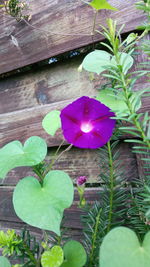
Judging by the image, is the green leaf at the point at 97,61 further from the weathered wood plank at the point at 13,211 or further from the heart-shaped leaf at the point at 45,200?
the weathered wood plank at the point at 13,211

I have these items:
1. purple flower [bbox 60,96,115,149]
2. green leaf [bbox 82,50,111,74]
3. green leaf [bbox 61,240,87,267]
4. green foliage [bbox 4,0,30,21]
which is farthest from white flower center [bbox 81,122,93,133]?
green foliage [bbox 4,0,30,21]

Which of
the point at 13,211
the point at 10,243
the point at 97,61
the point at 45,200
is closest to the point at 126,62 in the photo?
the point at 97,61

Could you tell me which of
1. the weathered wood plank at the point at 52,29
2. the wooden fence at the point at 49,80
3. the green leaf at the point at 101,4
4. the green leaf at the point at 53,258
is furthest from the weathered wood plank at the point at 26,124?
the green leaf at the point at 53,258

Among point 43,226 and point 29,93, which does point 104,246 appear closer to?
point 43,226

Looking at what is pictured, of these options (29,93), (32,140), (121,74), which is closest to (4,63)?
(29,93)

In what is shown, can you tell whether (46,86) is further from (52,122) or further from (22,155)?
(22,155)
